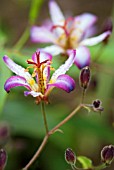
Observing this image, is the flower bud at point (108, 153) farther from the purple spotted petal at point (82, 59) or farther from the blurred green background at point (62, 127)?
the blurred green background at point (62, 127)

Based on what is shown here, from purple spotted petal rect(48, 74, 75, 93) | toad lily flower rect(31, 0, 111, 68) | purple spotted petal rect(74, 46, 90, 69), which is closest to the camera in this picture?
purple spotted petal rect(48, 74, 75, 93)

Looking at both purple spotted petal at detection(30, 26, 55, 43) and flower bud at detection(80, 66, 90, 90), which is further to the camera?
purple spotted petal at detection(30, 26, 55, 43)

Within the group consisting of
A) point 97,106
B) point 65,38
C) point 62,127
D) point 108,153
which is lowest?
point 62,127

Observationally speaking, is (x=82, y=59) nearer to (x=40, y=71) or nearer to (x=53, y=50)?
(x=53, y=50)

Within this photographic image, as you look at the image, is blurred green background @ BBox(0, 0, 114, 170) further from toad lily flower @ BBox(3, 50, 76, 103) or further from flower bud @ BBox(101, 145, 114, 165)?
flower bud @ BBox(101, 145, 114, 165)

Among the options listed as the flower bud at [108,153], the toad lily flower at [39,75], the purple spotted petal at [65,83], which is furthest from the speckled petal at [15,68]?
the flower bud at [108,153]

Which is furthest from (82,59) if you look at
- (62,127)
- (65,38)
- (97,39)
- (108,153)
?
(62,127)

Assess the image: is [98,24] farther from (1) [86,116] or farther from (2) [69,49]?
(2) [69,49]

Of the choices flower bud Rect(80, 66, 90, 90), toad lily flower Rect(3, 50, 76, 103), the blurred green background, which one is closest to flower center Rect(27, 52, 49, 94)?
toad lily flower Rect(3, 50, 76, 103)
